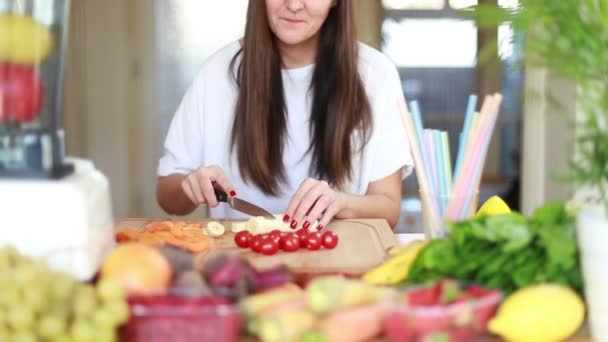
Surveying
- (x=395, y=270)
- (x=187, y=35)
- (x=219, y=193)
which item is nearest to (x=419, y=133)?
(x=395, y=270)

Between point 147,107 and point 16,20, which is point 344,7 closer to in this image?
point 16,20

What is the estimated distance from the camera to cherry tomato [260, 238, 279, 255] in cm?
129

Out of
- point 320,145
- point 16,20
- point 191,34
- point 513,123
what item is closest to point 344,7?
point 320,145

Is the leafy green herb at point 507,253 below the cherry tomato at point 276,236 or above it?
above

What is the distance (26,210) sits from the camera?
2.93 feet

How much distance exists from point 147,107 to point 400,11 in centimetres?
148

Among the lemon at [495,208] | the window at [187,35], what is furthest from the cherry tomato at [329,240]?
the window at [187,35]

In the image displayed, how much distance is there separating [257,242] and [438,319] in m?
0.55

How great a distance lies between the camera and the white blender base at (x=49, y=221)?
2.92 feet

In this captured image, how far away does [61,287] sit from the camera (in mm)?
805

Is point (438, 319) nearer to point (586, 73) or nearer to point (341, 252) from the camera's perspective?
point (586, 73)

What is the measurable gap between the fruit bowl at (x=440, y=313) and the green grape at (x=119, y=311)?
0.26m

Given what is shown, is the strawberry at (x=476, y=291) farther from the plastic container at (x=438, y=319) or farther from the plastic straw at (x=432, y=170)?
the plastic straw at (x=432, y=170)

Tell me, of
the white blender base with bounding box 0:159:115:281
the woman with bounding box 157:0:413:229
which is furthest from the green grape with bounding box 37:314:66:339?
the woman with bounding box 157:0:413:229
